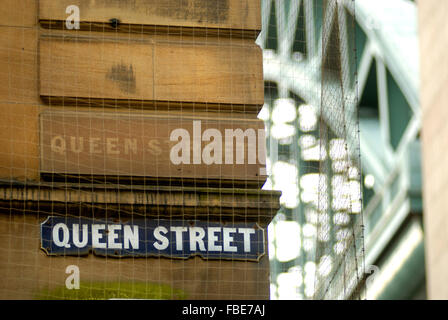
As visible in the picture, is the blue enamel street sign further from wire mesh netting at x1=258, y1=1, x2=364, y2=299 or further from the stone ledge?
wire mesh netting at x1=258, y1=1, x2=364, y2=299

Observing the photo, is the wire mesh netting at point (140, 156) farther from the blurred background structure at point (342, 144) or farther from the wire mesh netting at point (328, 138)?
the blurred background structure at point (342, 144)

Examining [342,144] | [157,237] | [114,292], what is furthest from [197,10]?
[114,292]

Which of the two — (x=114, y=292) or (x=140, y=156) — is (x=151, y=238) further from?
(x=140, y=156)

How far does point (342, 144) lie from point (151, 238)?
2509mm

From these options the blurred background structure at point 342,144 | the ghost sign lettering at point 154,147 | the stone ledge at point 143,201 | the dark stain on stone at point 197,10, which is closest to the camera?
the stone ledge at point 143,201

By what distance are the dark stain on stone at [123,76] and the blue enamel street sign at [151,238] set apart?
1306 mm

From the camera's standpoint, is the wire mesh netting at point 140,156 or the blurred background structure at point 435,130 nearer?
the wire mesh netting at point 140,156

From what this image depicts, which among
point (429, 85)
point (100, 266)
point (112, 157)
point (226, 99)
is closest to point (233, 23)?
point (226, 99)

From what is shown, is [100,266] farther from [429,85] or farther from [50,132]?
[429,85]

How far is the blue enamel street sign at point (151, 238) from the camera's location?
11.6 metres

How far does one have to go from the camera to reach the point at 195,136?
12.1m

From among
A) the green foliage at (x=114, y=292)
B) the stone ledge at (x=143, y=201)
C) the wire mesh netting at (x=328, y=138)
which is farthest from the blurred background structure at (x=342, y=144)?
the green foliage at (x=114, y=292)

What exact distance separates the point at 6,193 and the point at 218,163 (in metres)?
2.05

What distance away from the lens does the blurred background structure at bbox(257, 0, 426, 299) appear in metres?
12.9
